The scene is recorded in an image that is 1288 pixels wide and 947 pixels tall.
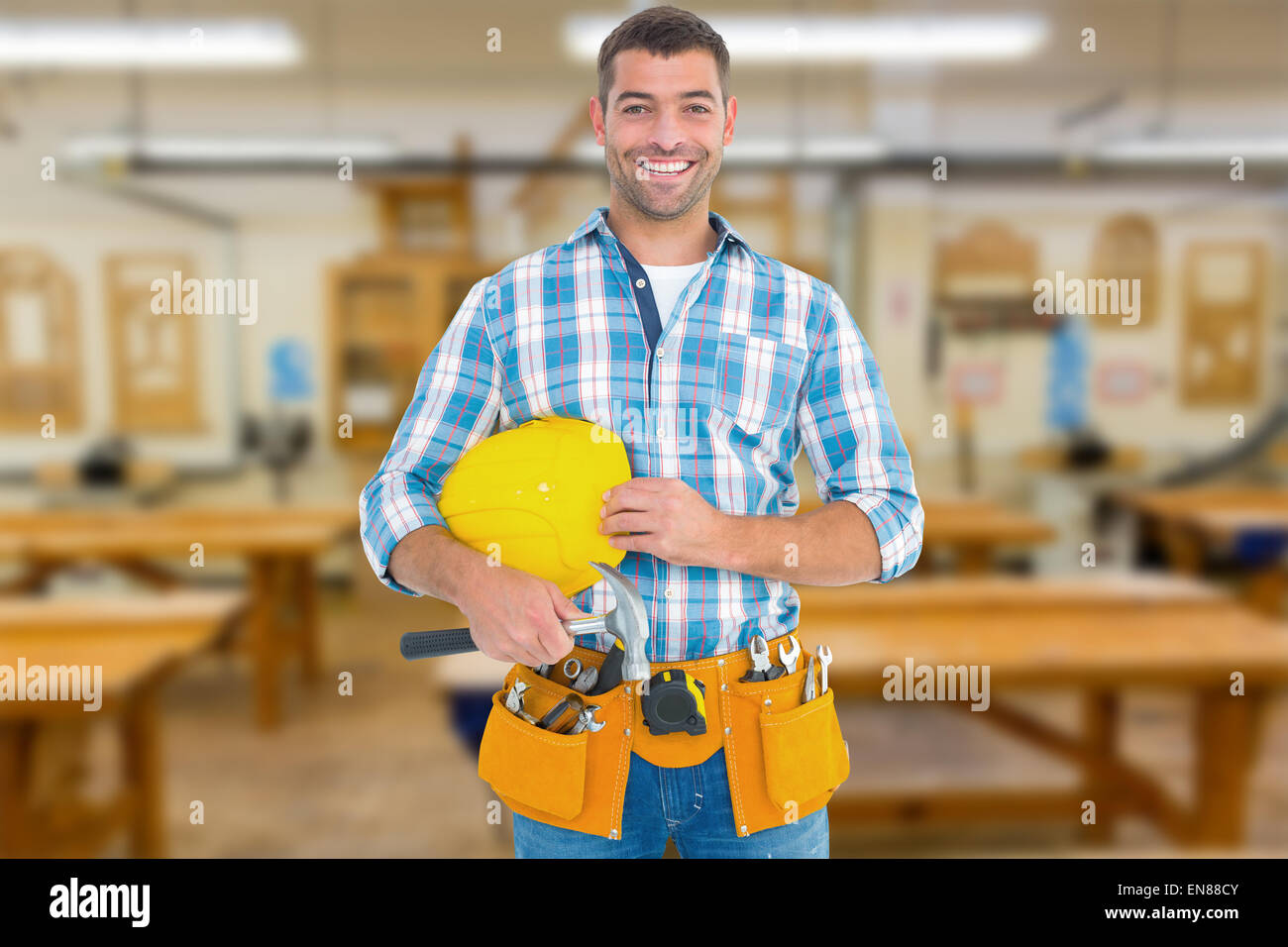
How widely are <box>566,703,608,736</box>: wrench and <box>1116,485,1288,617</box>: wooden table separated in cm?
294

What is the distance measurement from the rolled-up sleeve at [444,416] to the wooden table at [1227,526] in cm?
301

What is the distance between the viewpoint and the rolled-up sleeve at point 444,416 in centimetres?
106

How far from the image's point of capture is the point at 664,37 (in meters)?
1.00

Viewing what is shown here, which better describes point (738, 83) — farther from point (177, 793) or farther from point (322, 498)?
point (177, 793)

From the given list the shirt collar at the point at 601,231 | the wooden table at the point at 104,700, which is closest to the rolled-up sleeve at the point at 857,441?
the shirt collar at the point at 601,231

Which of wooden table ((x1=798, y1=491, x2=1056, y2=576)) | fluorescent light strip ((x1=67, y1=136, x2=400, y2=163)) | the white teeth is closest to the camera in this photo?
the white teeth

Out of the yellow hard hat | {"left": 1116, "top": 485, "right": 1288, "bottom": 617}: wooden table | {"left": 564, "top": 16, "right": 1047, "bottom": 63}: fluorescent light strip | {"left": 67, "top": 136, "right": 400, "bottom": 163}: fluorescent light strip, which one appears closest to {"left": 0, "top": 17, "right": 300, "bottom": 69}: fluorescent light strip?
{"left": 67, "top": 136, "right": 400, "bottom": 163}: fluorescent light strip

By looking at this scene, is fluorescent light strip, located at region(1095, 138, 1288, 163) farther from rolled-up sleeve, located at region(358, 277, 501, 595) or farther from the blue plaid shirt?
rolled-up sleeve, located at region(358, 277, 501, 595)

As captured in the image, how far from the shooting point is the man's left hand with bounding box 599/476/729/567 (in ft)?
3.10

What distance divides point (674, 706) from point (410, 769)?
2.68 metres

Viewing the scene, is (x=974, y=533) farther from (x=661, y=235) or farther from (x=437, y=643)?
(x=437, y=643)

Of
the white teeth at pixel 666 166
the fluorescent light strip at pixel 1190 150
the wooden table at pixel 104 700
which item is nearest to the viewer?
the white teeth at pixel 666 166

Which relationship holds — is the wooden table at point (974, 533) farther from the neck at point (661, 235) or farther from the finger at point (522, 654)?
the finger at point (522, 654)

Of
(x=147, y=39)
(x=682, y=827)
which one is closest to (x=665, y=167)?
(x=682, y=827)
